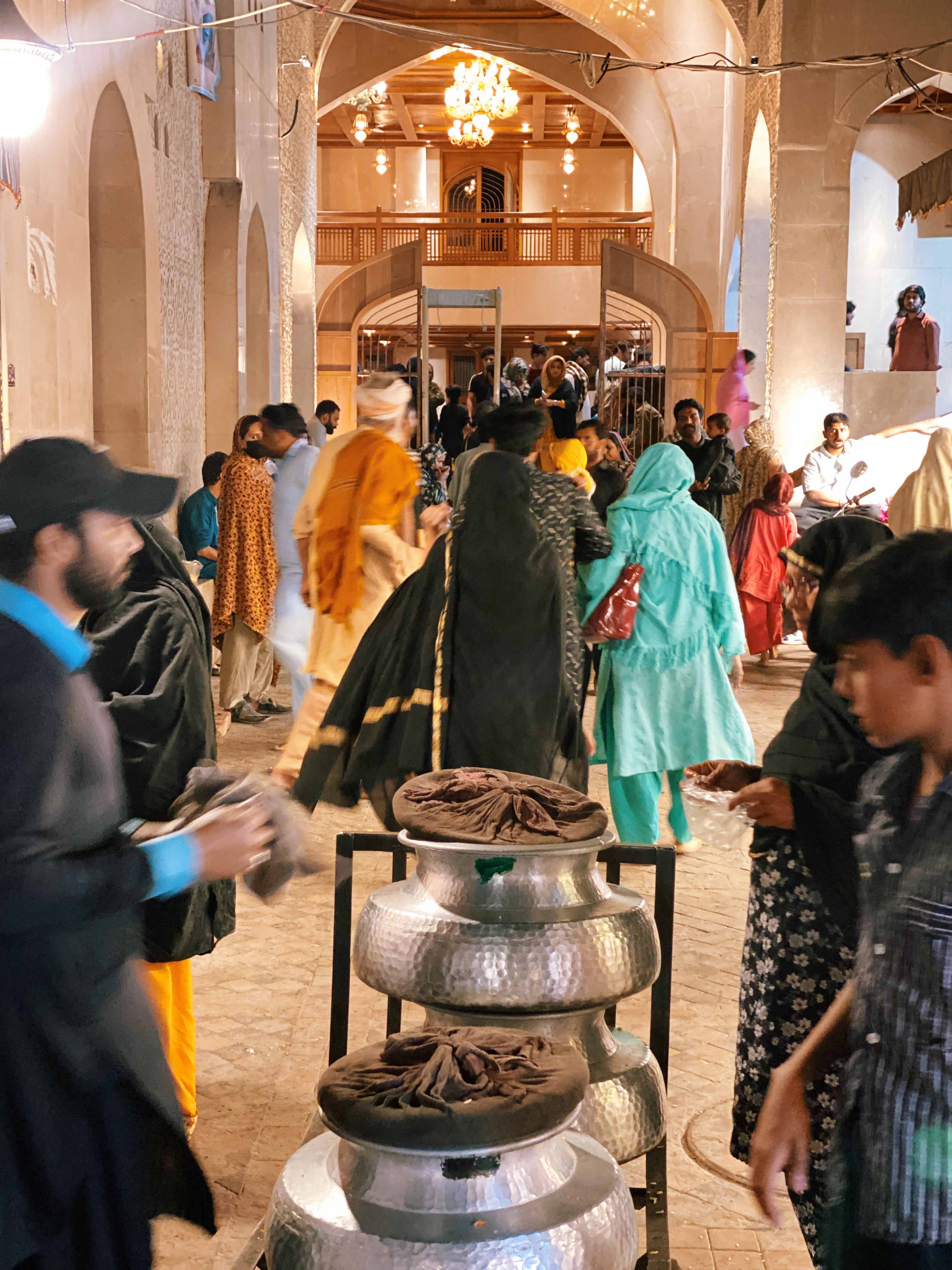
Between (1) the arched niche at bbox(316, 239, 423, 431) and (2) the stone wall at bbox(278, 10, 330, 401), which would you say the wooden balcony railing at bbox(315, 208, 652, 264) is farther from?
(1) the arched niche at bbox(316, 239, 423, 431)

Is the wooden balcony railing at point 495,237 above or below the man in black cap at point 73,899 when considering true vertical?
above

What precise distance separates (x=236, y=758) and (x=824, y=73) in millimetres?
8779

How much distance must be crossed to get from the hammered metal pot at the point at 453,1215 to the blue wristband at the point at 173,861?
352mm

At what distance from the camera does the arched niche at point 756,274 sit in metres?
15.3

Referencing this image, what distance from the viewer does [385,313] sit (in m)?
23.5

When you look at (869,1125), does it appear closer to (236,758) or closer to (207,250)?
(236,758)

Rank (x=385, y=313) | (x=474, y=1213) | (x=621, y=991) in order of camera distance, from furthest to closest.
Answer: (x=385, y=313), (x=621, y=991), (x=474, y=1213)

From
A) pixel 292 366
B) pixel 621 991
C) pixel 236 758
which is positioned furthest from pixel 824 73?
pixel 621 991

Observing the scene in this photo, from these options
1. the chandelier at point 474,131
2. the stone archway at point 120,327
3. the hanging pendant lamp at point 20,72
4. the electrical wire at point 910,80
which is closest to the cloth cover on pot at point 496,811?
the hanging pendant lamp at point 20,72

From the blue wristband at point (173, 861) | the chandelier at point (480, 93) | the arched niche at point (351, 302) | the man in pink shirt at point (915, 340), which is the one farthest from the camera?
the chandelier at point (480, 93)

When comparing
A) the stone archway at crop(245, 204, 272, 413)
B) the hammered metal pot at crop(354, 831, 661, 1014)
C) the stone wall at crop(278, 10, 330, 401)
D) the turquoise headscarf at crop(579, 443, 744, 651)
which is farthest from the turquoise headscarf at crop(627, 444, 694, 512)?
the stone wall at crop(278, 10, 330, 401)

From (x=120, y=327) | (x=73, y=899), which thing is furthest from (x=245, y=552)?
(x=73, y=899)

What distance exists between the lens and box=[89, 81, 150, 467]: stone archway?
8.02m

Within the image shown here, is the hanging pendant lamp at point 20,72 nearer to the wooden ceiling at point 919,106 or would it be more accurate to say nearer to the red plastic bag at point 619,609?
the red plastic bag at point 619,609
